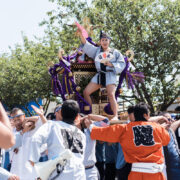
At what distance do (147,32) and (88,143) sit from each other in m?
9.21

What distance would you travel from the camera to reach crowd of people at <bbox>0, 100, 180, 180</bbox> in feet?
10.6

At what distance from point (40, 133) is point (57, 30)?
1185 cm

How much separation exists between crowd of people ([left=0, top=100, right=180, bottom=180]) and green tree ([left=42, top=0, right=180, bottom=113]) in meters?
8.13

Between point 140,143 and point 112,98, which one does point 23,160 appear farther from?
point 112,98

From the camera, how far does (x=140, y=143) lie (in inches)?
153

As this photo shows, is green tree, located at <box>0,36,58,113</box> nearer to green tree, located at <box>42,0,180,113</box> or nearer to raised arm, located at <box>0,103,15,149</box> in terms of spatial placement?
green tree, located at <box>42,0,180,113</box>

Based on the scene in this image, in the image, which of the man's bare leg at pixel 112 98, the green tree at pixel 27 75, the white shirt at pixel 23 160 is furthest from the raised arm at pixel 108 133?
the green tree at pixel 27 75

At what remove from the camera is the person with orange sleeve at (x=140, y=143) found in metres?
3.88

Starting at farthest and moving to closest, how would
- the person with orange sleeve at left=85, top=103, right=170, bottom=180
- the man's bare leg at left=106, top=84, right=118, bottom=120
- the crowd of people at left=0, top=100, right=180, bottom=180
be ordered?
the man's bare leg at left=106, top=84, right=118, bottom=120, the person with orange sleeve at left=85, top=103, right=170, bottom=180, the crowd of people at left=0, top=100, right=180, bottom=180

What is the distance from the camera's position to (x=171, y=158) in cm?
463

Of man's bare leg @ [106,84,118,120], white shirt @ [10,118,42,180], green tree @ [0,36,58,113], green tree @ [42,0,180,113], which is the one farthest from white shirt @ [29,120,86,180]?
green tree @ [0,36,58,113]

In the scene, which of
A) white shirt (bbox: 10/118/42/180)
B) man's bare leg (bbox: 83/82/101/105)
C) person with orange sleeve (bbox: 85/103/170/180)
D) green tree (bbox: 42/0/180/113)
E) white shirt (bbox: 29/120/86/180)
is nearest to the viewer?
white shirt (bbox: 29/120/86/180)

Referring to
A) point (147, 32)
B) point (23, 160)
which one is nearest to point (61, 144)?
point (23, 160)

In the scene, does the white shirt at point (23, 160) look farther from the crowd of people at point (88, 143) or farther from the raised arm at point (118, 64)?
the raised arm at point (118, 64)
